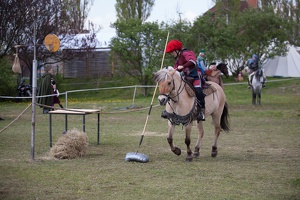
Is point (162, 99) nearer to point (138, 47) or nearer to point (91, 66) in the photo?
point (138, 47)

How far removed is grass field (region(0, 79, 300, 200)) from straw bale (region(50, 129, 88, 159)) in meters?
0.20

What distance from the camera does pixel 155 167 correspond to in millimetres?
9469

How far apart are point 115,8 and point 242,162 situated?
117 ft

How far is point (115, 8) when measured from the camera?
44531mm

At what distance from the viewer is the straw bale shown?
10.4 m

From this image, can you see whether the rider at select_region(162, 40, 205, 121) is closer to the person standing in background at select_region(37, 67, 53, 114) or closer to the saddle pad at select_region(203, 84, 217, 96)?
the saddle pad at select_region(203, 84, 217, 96)

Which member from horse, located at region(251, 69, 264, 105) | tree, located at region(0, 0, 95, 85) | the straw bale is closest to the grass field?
the straw bale

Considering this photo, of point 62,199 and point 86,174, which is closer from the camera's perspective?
point 62,199

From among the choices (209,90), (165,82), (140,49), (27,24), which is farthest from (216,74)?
(27,24)

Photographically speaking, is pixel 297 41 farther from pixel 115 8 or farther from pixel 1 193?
pixel 1 193

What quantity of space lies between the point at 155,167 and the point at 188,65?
224 cm

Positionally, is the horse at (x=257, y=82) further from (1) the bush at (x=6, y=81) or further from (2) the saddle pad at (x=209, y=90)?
(1) the bush at (x=6, y=81)

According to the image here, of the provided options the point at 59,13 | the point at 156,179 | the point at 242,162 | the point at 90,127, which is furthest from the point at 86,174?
the point at 59,13

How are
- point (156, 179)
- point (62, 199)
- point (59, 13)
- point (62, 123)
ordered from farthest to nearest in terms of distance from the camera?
1. point (59, 13)
2. point (62, 123)
3. point (156, 179)
4. point (62, 199)
